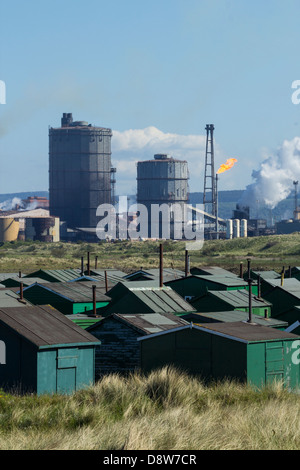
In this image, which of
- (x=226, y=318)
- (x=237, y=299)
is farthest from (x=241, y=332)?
(x=237, y=299)

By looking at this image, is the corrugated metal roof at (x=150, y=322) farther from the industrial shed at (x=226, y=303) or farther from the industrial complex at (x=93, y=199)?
the industrial complex at (x=93, y=199)

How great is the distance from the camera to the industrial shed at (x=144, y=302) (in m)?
34.1

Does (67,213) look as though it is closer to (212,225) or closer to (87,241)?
(87,241)

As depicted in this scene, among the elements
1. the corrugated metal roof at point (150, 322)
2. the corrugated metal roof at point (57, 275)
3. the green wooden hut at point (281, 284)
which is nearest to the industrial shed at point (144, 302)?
the corrugated metal roof at point (150, 322)

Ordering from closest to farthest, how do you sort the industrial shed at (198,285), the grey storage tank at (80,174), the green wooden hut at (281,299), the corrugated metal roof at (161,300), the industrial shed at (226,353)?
the industrial shed at (226,353) < the corrugated metal roof at (161,300) < the green wooden hut at (281,299) < the industrial shed at (198,285) < the grey storage tank at (80,174)

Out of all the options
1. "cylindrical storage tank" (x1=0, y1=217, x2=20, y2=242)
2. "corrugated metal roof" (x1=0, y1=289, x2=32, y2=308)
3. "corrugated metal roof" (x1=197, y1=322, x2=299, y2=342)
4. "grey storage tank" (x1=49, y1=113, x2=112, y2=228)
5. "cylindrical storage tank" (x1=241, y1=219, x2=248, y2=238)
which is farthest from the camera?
"grey storage tank" (x1=49, y1=113, x2=112, y2=228)

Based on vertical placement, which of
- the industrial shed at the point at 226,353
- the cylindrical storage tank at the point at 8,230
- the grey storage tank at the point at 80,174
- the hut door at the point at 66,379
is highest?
the grey storage tank at the point at 80,174

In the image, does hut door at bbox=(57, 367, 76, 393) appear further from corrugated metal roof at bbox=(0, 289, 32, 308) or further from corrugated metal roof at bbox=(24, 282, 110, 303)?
corrugated metal roof at bbox=(24, 282, 110, 303)

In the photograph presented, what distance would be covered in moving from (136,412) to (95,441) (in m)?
3.45

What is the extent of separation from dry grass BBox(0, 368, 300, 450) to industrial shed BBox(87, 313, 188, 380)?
8181mm

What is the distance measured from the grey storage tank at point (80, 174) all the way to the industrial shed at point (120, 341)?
16442 centimetres

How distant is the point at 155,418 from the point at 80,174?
598 feet

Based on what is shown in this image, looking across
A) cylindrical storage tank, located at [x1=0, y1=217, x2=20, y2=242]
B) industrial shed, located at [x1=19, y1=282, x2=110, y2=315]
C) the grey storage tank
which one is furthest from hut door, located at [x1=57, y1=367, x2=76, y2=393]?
the grey storage tank

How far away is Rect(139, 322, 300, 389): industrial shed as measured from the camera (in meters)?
24.3
